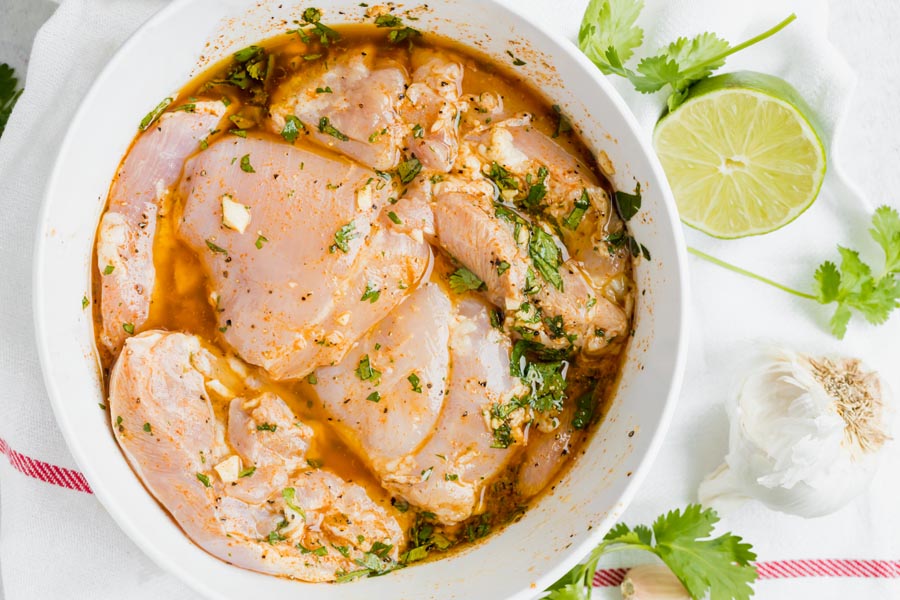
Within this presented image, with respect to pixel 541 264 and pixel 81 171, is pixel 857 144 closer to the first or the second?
pixel 541 264

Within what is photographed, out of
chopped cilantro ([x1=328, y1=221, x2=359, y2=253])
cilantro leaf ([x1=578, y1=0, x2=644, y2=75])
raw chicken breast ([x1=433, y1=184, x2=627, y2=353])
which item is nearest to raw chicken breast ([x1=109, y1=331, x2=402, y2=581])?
chopped cilantro ([x1=328, y1=221, x2=359, y2=253])

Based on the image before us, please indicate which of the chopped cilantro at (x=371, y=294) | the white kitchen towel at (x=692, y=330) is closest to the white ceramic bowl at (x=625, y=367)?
the white kitchen towel at (x=692, y=330)

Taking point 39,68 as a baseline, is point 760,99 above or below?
above

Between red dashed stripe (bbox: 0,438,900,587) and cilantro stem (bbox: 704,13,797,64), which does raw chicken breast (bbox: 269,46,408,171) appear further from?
red dashed stripe (bbox: 0,438,900,587)

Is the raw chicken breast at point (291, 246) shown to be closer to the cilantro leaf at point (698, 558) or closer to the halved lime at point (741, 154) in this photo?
the halved lime at point (741, 154)

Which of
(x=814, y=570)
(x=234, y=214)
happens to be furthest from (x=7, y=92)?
(x=814, y=570)

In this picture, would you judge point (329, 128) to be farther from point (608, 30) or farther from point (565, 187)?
point (608, 30)

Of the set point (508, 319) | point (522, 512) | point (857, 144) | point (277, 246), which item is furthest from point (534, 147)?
point (857, 144)
